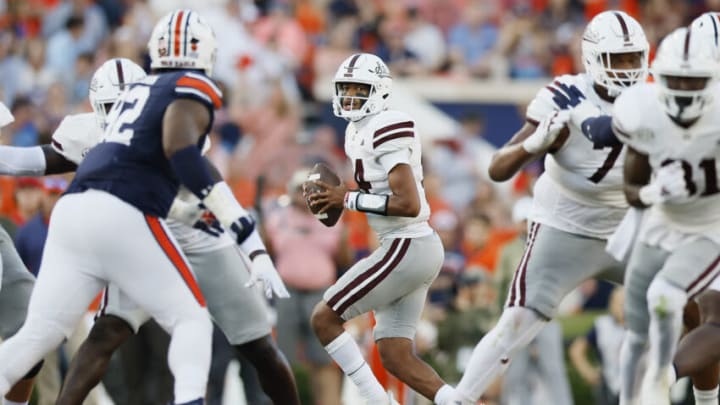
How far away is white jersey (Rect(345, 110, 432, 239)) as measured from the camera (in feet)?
24.4

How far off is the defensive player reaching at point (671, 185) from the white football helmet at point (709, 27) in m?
0.08

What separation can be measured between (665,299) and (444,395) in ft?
4.57

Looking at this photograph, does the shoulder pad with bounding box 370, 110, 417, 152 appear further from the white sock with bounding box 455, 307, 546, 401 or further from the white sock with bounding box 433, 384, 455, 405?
the white sock with bounding box 433, 384, 455, 405

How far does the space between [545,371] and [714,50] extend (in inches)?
180

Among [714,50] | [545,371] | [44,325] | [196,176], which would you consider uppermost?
[714,50]

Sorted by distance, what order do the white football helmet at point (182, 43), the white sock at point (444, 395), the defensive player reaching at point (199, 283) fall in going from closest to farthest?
the white football helmet at point (182, 43), the white sock at point (444, 395), the defensive player reaching at point (199, 283)

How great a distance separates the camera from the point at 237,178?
1373 centimetres

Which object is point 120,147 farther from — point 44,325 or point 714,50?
point 714,50

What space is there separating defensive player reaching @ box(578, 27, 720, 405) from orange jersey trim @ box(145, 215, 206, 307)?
6.78ft

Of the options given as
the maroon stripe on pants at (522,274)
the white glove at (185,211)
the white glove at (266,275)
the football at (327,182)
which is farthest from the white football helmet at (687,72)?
the white glove at (185,211)

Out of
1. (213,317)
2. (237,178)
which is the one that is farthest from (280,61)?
(213,317)

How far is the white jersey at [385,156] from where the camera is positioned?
743 centimetres

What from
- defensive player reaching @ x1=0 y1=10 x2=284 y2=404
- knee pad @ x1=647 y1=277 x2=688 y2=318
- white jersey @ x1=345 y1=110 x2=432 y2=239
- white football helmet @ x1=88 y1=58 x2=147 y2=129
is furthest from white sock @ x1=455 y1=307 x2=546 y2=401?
white football helmet @ x1=88 y1=58 x2=147 y2=129

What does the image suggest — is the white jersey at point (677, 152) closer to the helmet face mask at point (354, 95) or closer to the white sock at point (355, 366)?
the helmet face mask at point (354, 95)
